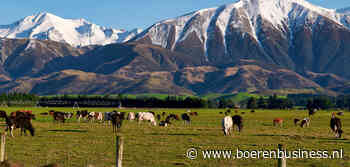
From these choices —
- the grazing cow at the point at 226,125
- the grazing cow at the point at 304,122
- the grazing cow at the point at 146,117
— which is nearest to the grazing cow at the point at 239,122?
the grazing cow at the point at 226,125

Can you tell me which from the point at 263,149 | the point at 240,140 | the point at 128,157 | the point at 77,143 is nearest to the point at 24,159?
the point at 128,157

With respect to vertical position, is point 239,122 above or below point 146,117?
below

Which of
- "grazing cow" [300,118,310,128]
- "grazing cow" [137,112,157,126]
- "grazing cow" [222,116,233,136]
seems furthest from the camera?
"grazing cow" [137,112,157,126]

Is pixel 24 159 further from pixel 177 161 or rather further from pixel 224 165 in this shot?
pixel 224 165

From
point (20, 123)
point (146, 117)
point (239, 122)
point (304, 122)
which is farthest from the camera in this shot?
point (146, 117)

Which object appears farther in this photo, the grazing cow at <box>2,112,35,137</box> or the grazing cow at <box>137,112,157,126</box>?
the grazing cow at <box>137,112,157,126</box>

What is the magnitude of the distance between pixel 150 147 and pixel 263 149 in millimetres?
8025

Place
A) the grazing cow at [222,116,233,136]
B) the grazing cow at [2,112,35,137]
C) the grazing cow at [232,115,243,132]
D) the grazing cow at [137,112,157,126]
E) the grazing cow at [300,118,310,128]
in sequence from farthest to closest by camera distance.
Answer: the grazing cow at [137,112,157,126] → the grazing cow at [300,118,310,128] → the grazing cow at [232,115,243,132] → the grazing cow at [222,116,233,136] → the grazing cow at [2,112,35,137]

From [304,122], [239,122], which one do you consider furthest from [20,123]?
[304,122]

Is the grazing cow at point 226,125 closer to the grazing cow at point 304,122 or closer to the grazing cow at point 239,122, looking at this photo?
the grazing cow at point 239,122

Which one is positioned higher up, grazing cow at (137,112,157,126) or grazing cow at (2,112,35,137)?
grazing cow at (137,112,157,126)

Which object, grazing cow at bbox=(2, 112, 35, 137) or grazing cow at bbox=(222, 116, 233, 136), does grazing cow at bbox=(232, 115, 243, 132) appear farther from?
grazing cow at bbox=(2, 112, 35, 137)

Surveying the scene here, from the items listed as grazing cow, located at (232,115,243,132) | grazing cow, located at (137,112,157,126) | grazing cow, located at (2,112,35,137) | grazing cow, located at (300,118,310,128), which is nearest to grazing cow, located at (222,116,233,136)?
grazing cow, located at (232,115,243,132)

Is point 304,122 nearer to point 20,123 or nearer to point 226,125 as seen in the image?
point 226,125
